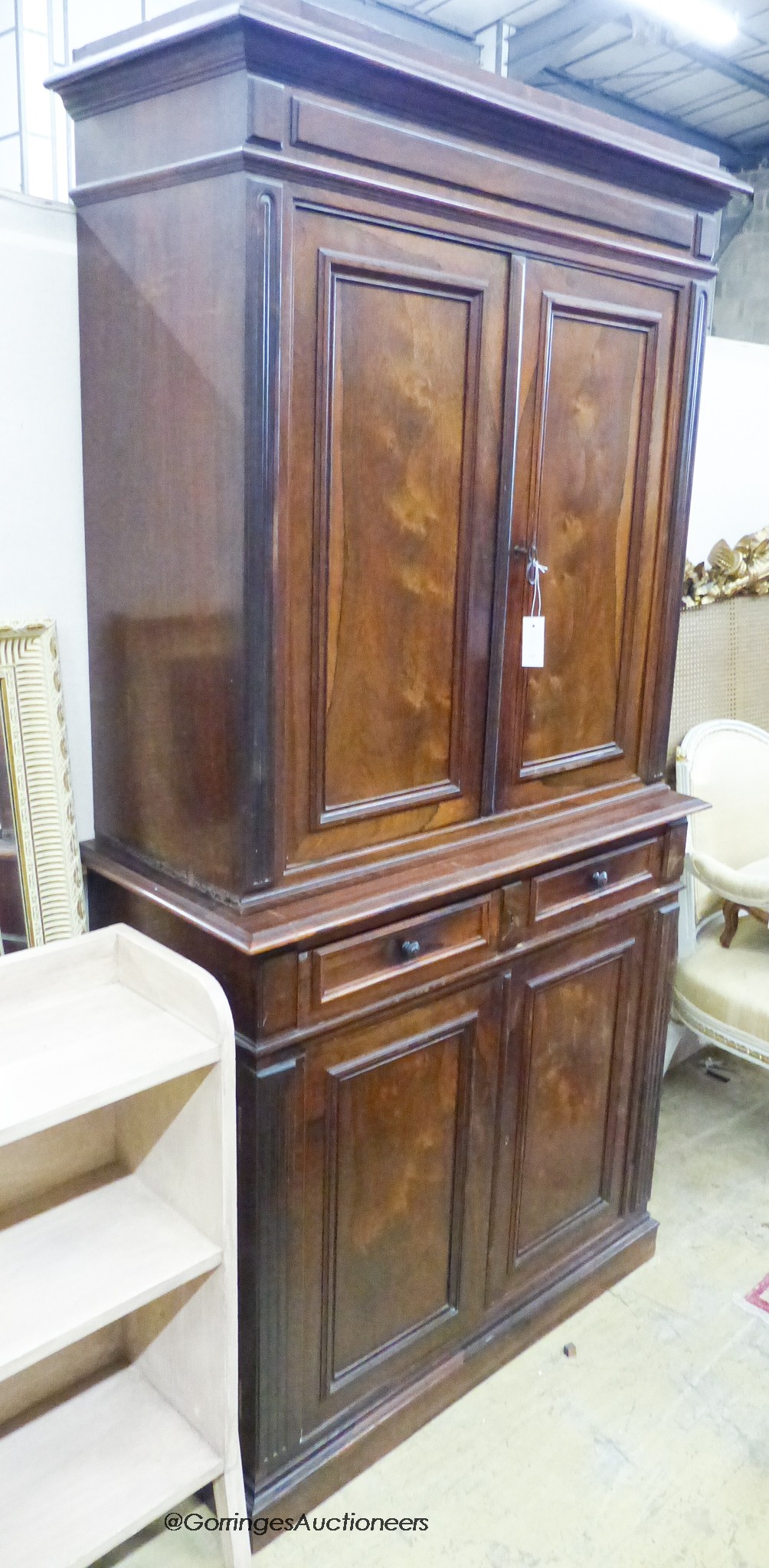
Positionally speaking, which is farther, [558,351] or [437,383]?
[558,351]

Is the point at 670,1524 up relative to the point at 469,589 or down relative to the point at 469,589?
down

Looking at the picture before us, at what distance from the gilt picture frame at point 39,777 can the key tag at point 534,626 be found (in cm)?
68

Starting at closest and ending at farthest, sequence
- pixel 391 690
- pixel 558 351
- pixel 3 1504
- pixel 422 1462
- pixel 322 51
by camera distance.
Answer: pixel 322 51 < pixel 3 1504 < pixel 391 690 < pixel 558 351 < pixel 422 1462

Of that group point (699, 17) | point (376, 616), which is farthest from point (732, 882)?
point (699, 17)

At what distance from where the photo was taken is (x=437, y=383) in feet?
4.85

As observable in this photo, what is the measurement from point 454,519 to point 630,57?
177 inches

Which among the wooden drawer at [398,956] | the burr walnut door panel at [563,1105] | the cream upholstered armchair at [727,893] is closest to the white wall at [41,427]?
the wooden drawer at [398,956]

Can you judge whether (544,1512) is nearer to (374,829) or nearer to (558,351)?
(374,829)

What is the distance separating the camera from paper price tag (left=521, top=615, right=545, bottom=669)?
169 centimetres

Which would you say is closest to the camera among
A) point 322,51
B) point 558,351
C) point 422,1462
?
point 322,51

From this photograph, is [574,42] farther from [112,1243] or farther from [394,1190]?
[112,1243]

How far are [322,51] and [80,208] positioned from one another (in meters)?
0.42

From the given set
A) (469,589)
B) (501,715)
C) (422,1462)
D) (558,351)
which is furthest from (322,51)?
(422,1462)

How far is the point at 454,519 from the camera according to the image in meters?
1.55
